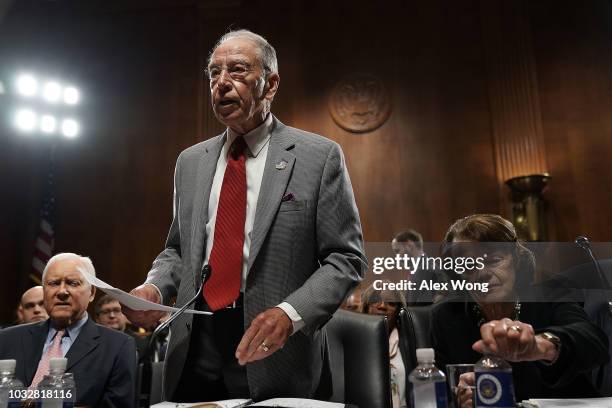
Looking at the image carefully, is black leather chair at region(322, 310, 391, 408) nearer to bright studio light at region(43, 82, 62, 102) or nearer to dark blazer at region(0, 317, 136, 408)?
dark blazer at region(0, 317, 136, 408)

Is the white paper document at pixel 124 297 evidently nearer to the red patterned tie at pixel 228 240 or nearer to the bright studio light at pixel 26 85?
the red patterned tie at pixel 228 240

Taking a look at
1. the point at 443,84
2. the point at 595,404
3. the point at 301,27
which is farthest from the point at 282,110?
the point at 595,404

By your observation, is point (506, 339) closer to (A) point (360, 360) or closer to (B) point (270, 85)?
(A) point (360, 360)

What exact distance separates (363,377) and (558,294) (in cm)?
56

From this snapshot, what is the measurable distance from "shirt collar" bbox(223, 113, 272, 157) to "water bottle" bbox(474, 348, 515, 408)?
2.41 ft

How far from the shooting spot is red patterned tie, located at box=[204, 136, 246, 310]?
1182 mm

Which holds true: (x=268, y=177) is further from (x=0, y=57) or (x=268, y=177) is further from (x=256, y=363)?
(x=0, y=57)

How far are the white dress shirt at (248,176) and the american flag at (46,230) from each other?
548 cm

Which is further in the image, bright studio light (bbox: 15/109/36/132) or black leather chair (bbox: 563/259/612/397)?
bright studio light (bbox: 15/109/36/132)

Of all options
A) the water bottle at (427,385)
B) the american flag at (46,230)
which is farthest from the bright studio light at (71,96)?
the water bottle at (427,385)

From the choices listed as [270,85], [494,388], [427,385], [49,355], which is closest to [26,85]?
[49,355]

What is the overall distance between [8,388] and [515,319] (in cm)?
110

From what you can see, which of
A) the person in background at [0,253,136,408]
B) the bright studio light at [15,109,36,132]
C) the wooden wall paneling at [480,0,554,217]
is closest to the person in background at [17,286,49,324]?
the person in background at [0,253,136,408]

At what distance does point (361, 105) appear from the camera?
20.6ft
